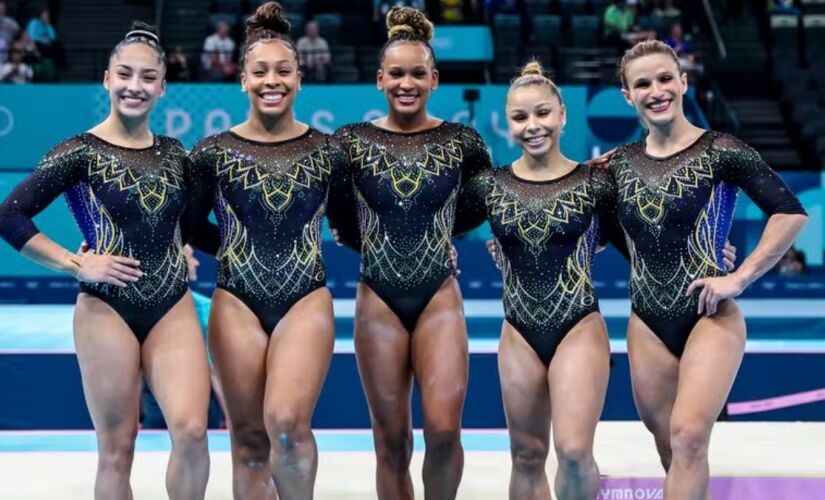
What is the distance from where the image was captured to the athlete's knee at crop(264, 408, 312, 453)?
3648 millimetres

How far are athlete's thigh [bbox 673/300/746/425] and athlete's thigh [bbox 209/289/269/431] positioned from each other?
4.61 feet

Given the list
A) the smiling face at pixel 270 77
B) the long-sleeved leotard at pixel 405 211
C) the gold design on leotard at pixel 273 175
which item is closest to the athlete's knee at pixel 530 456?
the long-sleeved leotard at pixel 405 211

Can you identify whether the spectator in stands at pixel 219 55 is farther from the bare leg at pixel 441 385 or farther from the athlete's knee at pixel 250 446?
the athlete's knee at pixel 250 446

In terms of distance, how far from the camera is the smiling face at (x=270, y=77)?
157 inches

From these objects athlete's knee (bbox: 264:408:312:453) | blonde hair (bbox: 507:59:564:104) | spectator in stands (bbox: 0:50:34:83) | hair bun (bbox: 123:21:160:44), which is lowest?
athlete's knee (bbox: 264:408:312:453)

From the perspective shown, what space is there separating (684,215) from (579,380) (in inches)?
27.1

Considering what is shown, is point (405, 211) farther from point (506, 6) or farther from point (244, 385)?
point (506, 6)

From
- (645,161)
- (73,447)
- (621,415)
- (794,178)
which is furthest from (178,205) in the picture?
(794,178)

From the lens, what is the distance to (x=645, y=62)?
3971mm

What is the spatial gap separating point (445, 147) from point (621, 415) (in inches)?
140

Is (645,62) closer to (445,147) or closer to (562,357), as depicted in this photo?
(445,147)

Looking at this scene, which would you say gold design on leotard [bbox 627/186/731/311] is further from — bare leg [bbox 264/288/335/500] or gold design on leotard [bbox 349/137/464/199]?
bare leg [bbox 264/288/335/500]

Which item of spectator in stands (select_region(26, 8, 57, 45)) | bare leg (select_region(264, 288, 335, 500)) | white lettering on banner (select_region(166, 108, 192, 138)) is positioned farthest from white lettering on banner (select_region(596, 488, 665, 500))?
spectator in stands (select_region(26, 8, 57, 45))

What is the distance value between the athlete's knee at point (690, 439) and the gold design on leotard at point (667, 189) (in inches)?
28.5
